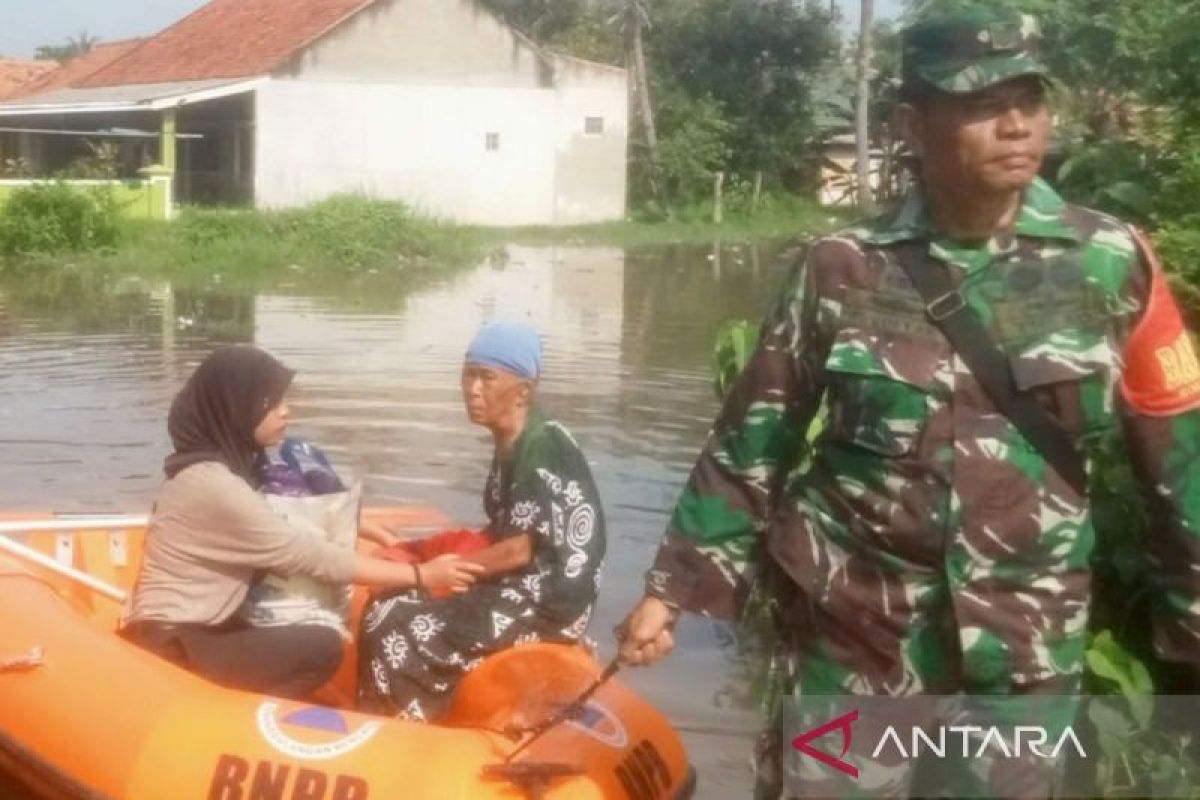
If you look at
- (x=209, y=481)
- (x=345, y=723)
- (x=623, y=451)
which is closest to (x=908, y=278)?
(x=345, y=723)

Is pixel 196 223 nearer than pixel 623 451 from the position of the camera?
No

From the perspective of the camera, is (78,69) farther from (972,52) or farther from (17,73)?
(972,52)

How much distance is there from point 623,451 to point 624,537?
7.35ft

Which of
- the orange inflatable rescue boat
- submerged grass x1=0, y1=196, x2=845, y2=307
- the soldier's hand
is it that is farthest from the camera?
submerged grass x1=0, y1=196, x2=845, y2=307

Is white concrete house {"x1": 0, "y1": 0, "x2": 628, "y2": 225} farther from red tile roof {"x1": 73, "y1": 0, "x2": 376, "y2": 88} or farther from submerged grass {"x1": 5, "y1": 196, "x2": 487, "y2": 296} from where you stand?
submerged grass {"x1": 5, "y1": 196, "x2": 487, "y2": 296}

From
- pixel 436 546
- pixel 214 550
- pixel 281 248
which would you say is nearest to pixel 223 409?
pixel 214 550

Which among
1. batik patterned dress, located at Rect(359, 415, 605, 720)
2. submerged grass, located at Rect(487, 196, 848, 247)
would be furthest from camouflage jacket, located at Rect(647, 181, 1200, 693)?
submerged grass, located at Rect(487, 196, 848, 247)

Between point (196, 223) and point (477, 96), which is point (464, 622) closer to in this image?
point (196, 223)

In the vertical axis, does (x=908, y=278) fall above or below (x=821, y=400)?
above

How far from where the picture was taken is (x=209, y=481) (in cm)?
467

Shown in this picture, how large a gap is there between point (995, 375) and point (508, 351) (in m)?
2.08

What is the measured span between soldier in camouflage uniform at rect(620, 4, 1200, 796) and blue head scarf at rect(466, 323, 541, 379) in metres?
1.82

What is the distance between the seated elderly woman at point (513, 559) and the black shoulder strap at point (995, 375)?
1992mm

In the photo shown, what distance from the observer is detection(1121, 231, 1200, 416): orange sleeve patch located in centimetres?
287
